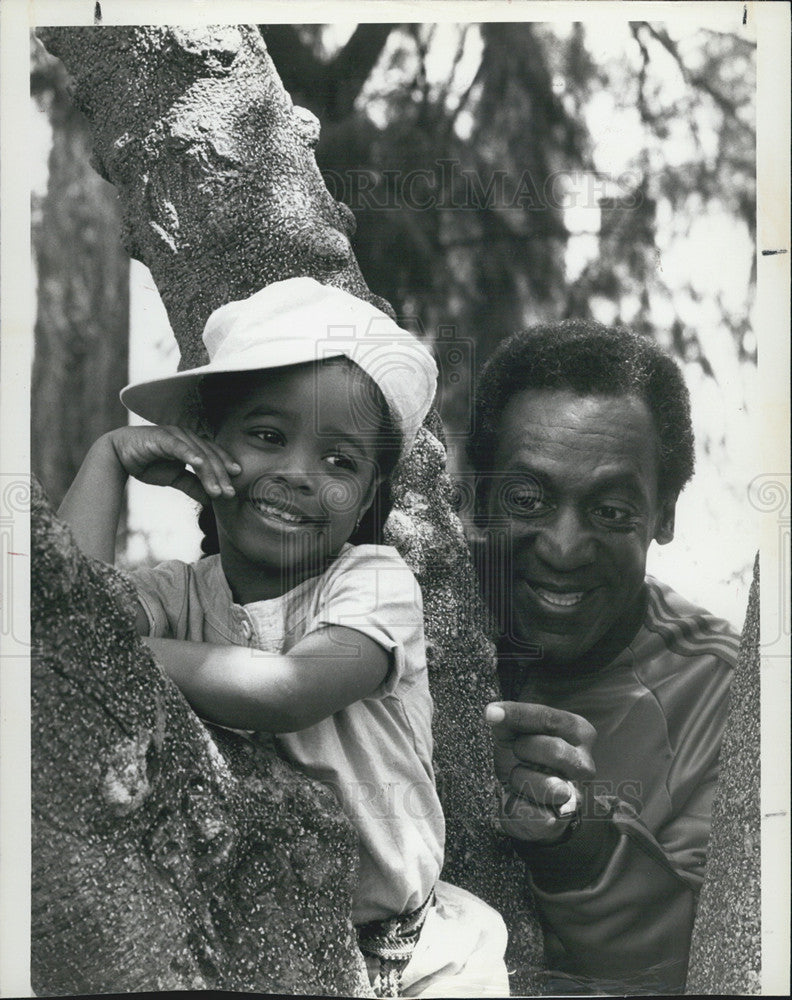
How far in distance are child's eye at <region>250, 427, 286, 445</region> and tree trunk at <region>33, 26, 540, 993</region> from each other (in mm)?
310

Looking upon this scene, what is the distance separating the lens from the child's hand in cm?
184

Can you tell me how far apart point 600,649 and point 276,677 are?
0.60 m

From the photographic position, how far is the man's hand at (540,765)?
6.57 ft

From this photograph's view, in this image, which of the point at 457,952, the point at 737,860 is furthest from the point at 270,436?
the point at 737,860

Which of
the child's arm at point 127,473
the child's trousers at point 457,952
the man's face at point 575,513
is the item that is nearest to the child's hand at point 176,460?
the child's arm at point 127,473

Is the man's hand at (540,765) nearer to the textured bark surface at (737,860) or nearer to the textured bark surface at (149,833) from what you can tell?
the textured bark surface at (737,860)

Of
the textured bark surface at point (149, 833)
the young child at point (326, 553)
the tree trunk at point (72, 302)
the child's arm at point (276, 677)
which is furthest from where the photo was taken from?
the tree trunk at point (72, 302)

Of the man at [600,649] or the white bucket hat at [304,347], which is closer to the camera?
the white bucket hat at [304,347]

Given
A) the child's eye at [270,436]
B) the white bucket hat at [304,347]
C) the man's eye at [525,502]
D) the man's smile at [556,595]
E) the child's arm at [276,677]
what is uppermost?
the white bucket hat at [304,347]

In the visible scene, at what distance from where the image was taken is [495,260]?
2.04 metres

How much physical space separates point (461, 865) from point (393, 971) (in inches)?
8.7

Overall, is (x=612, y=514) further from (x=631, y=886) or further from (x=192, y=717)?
(x=192, y=717)

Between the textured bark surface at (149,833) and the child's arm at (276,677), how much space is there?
2.3 inches

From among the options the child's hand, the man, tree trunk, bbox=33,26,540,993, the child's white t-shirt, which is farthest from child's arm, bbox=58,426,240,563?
the man
